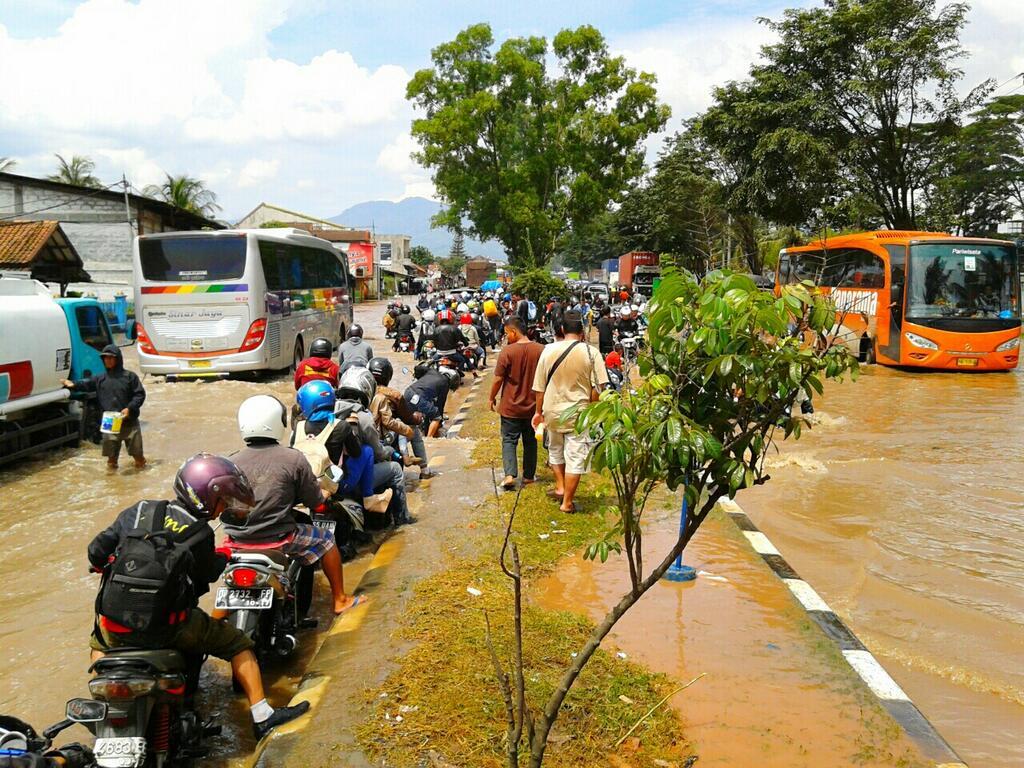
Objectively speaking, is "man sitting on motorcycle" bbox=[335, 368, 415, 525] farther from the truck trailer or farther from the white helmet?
the truck trailer

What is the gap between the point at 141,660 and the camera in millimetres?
2979

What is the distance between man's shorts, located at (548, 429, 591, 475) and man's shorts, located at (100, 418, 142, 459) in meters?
5.09

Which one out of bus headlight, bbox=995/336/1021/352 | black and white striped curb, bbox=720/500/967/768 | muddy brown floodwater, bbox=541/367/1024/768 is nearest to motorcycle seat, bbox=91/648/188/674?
muddy brown floodwater, bbox=541/367/1024/768

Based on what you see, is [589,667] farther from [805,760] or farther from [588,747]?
[805,760]

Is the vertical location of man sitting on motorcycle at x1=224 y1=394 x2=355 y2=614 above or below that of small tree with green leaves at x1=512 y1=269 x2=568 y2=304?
below

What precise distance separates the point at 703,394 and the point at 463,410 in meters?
10.2

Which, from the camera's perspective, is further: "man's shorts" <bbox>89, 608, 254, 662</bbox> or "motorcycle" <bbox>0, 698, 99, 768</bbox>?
"man's shorts" <bbox>89, 608, 254, 662</bbox>

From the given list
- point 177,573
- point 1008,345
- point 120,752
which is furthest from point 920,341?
point 120,752

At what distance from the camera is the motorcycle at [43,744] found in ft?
8.11

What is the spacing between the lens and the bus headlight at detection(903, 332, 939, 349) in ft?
51.7

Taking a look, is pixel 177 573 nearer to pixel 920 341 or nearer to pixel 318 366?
pixel 318 366

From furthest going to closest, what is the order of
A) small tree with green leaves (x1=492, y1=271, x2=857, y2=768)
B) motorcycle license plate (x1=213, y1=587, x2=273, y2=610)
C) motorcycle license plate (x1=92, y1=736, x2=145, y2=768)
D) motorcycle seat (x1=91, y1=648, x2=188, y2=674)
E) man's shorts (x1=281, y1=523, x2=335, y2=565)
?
man's shorts (x1=281, y1=523, x2=335, y2=565) < motorcycle license plate (x1=213, y1=587, x2=273, y2=610) < motorcycle seat (x1=91, y1=648, x2=188, y2=674) < motorcycle license plate (x1=92, y1=736, x2=145, y2=768) < small tree with green leaves (x1=492, y1=271, x2=857, y2=768)

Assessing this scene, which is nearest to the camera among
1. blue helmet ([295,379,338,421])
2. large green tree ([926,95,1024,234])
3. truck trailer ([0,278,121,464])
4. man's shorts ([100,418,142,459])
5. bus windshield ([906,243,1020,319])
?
blue helmet ([295,379,338,421])

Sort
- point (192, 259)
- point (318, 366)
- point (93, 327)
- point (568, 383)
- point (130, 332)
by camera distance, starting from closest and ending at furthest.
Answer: point (568, 383)
point (318, 366)
point (93, 327)
point (192, 259)
point (130, 332)
